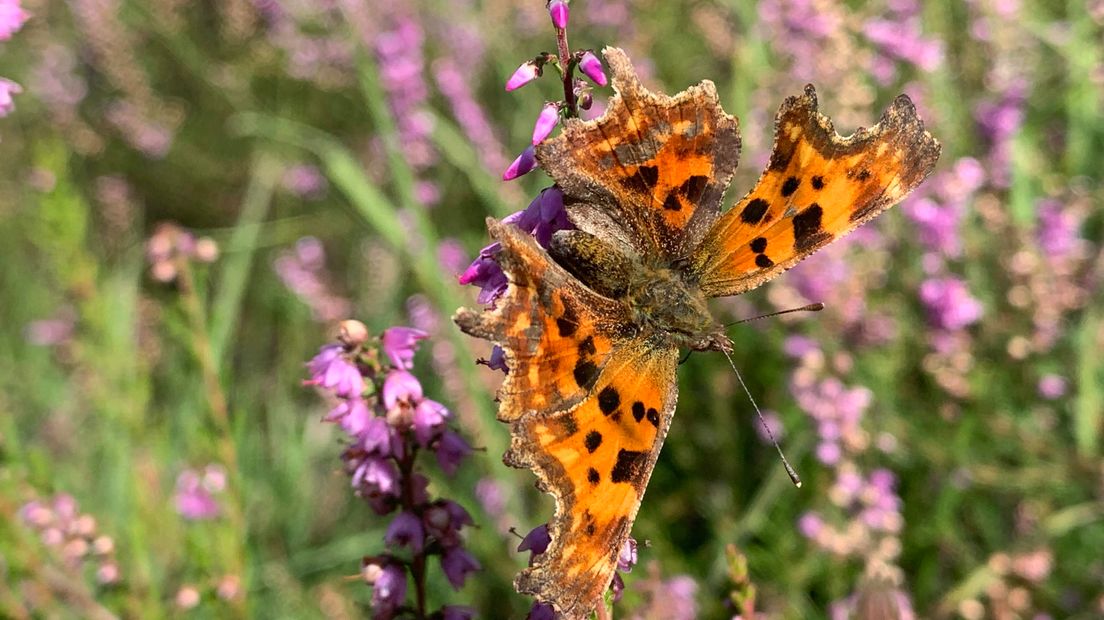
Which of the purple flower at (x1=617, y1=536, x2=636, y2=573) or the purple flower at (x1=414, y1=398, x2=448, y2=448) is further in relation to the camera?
the purple flower at (x1=414, y1=398, x2=448, y2=448)

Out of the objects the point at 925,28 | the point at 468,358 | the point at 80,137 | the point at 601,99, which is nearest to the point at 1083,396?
the point at 925,28

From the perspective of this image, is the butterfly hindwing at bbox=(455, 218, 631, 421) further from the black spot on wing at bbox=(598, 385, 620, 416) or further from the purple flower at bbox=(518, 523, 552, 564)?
the purple flower at bbox=(518, 523, 552, 564)

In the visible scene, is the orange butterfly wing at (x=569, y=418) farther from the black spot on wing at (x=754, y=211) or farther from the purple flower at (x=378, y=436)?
the black spot on wing at (x=754, y=211)

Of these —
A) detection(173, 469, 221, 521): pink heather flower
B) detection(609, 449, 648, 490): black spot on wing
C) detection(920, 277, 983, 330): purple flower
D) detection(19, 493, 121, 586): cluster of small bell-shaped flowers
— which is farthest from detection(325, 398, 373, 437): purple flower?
detection(920, 277, 983, 330): purple flower

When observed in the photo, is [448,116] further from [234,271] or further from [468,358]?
[468,358]

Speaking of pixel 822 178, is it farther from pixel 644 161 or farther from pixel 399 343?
pixel 399 343

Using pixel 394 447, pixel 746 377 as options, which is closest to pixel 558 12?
pixel 394 447
